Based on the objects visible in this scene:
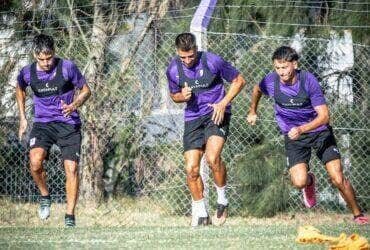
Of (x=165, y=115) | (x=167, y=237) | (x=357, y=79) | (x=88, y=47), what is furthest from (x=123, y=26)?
(x=167, y=237)

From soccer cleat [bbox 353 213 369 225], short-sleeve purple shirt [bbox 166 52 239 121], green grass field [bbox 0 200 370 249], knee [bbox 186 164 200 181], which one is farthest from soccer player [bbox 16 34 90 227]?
soccer cleat [bbox 353 213 369 225]

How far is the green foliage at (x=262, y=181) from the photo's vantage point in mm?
10203

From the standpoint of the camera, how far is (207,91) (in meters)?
8.56

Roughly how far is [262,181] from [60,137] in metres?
2.83

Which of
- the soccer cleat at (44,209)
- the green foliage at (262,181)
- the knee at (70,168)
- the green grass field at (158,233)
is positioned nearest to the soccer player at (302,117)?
the green grass field at (158,233)

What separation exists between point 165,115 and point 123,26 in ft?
5.25

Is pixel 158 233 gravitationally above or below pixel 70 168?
below

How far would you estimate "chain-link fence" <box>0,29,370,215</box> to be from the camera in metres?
10.2

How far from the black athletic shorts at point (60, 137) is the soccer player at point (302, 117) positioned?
203 cm

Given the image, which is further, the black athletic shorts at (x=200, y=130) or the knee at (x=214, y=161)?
the black athletic shorts at (x=200, y=130)

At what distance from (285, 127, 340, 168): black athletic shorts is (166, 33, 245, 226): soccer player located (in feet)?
2.44

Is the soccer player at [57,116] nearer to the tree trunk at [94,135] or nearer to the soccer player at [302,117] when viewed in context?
the tree trunk at [94,135]

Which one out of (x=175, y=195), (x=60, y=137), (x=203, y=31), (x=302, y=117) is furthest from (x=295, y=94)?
(x=60, y=137)

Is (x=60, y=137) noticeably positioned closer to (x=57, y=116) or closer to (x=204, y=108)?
(x=57, y=116)
